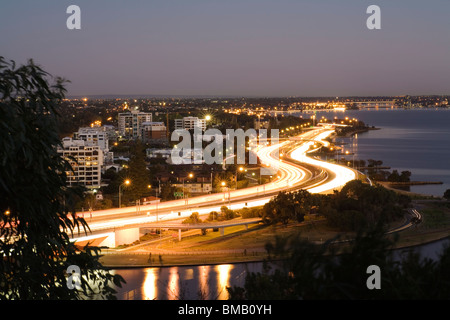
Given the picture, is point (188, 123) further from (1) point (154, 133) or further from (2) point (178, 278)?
(2) point (178, 278)

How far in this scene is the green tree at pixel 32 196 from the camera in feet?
7.45

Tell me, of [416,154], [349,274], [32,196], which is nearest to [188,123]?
[416,154]

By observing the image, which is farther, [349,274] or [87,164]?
[87,164]

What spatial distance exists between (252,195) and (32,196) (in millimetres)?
10284

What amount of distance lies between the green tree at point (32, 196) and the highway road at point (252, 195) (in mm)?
6422

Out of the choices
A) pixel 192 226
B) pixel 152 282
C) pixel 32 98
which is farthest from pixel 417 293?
pixel 192 226

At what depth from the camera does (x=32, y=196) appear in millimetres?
2309

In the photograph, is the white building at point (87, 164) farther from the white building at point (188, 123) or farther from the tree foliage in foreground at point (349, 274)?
the white building at point (188, 123)

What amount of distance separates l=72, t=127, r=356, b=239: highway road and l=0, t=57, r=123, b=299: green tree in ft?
21.1

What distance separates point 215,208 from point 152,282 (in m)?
3.74

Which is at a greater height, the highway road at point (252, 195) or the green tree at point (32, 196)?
the green tree at point (32, 196)

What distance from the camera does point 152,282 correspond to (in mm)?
7195

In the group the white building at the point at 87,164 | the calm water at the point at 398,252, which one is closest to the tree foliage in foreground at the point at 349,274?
the calm water at the point at 398,252
